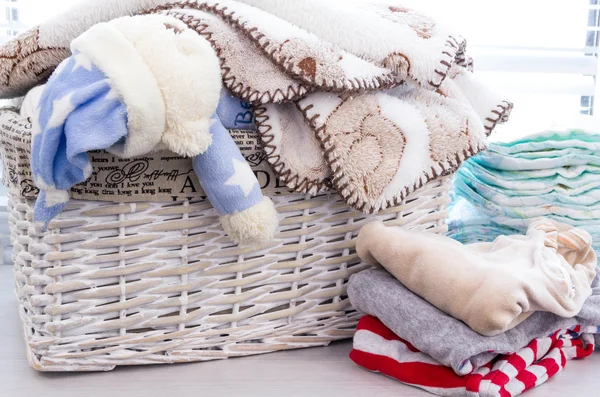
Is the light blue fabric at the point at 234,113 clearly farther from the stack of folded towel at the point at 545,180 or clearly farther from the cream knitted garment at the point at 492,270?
the stack of folded towel at the point at 545,180

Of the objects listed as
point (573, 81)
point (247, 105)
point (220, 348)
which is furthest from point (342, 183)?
point (573, 81)

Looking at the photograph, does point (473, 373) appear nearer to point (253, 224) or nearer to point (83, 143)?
point (253, 224)

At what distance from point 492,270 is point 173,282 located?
362 millimetres

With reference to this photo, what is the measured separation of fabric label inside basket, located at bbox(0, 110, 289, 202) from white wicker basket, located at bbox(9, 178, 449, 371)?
0.05 ft

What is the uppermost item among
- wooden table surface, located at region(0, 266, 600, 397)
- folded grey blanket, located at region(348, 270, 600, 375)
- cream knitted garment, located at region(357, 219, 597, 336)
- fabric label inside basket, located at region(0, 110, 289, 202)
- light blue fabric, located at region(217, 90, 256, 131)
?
light blue fabric, located at region(217, 90, 256, 131)

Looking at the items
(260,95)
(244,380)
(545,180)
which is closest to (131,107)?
(260,95)

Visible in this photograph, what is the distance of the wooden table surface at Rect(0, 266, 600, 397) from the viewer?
2.45 feet

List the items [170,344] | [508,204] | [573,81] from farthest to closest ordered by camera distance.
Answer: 1. [573,81]
2. [508,204]
3. [170,344]

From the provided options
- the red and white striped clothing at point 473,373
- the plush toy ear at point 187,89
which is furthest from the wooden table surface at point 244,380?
the plush toy ear at point 187,89

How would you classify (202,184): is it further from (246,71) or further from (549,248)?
(549,248)

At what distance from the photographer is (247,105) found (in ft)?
2.53

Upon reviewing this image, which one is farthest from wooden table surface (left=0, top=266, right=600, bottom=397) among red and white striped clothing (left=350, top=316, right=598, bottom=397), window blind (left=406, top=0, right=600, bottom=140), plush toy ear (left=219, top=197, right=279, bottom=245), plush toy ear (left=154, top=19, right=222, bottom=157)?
window blind (left=406, top=0, right=600, bottom=140)

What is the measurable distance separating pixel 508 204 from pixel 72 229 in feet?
2.04

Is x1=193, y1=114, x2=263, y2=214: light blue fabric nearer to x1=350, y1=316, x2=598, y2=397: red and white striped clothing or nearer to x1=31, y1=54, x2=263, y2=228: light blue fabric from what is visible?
x1=31, y1=54, x2=263, y2=228: light blue fabric
